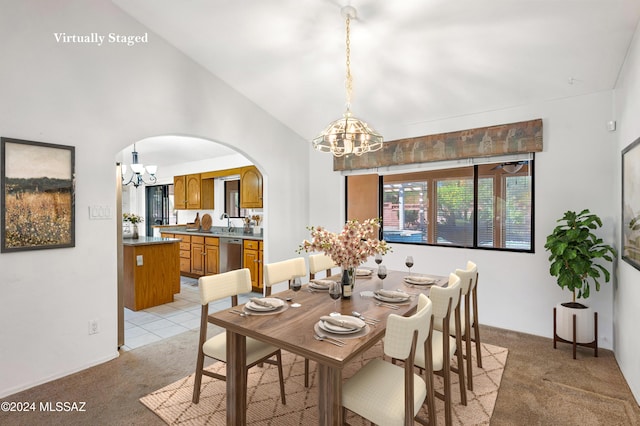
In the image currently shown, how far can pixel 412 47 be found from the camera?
2918mm

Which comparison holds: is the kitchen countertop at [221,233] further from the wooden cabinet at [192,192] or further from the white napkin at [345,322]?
the white napkin at [345,322]

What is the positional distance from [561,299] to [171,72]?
453cm

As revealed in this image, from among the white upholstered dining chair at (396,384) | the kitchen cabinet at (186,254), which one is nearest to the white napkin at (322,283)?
the white upholstered dining chair at (396,384)

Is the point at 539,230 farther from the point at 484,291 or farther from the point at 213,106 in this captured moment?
the point at 213,106

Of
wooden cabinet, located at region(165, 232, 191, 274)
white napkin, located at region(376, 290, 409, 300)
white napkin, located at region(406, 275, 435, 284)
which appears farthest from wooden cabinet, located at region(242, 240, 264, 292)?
white napkin, located at region(376, 290, 409, 300)

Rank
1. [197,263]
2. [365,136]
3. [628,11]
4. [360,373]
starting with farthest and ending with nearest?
1. [197,263]
2. [365,136]
3. [628,11]
4. [360,373]

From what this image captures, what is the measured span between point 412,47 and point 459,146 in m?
1.34

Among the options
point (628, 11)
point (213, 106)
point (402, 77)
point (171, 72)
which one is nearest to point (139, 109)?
point (171, 72)

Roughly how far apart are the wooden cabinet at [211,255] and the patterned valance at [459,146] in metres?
2.74

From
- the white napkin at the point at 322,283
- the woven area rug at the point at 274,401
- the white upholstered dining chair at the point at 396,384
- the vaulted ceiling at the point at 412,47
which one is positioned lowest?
the woven area rug at the point at 274,401

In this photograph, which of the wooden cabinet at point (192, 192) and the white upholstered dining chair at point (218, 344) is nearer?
the white upholstered dining chair at point (218, 344)

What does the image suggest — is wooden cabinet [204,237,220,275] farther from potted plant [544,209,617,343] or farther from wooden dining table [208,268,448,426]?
potted plant [544,209,617,343]

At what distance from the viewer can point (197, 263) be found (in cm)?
600

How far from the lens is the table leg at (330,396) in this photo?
4.81 feet
